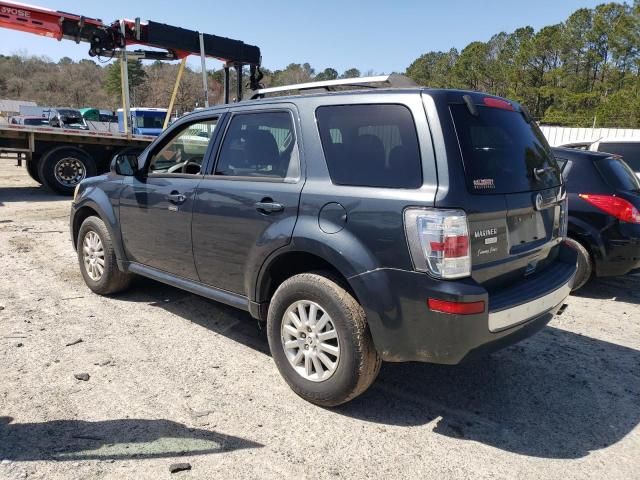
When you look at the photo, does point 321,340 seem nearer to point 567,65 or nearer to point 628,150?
point 628,150

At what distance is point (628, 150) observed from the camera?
8312 mm

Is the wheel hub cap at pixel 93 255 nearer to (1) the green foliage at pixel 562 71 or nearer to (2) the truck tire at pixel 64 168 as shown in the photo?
(2) the truck tire at pixel 64 168

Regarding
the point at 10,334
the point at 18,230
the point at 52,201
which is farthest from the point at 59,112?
the point at 10,334

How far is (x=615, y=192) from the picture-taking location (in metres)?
5.29

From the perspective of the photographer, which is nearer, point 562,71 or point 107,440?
point 107,440

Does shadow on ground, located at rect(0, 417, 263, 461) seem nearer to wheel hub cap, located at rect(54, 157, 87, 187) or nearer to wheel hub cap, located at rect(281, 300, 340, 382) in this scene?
wheel hub cap, located at rect(281, 300, 340, 382)

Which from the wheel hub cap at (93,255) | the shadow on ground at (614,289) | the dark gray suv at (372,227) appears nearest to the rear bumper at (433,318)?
the dark gray suv at (372,227)

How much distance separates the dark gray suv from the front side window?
9 centimetres

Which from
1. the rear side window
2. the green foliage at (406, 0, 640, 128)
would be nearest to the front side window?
the rear side window

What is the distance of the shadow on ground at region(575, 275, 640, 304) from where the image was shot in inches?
224

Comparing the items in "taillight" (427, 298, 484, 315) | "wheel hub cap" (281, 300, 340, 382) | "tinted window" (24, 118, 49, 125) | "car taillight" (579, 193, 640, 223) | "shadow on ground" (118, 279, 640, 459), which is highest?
"tinted window" (24, 118, 49, 125)

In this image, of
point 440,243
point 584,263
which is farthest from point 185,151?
point 584,263

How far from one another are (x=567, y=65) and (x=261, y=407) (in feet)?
157

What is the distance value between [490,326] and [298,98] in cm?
187
